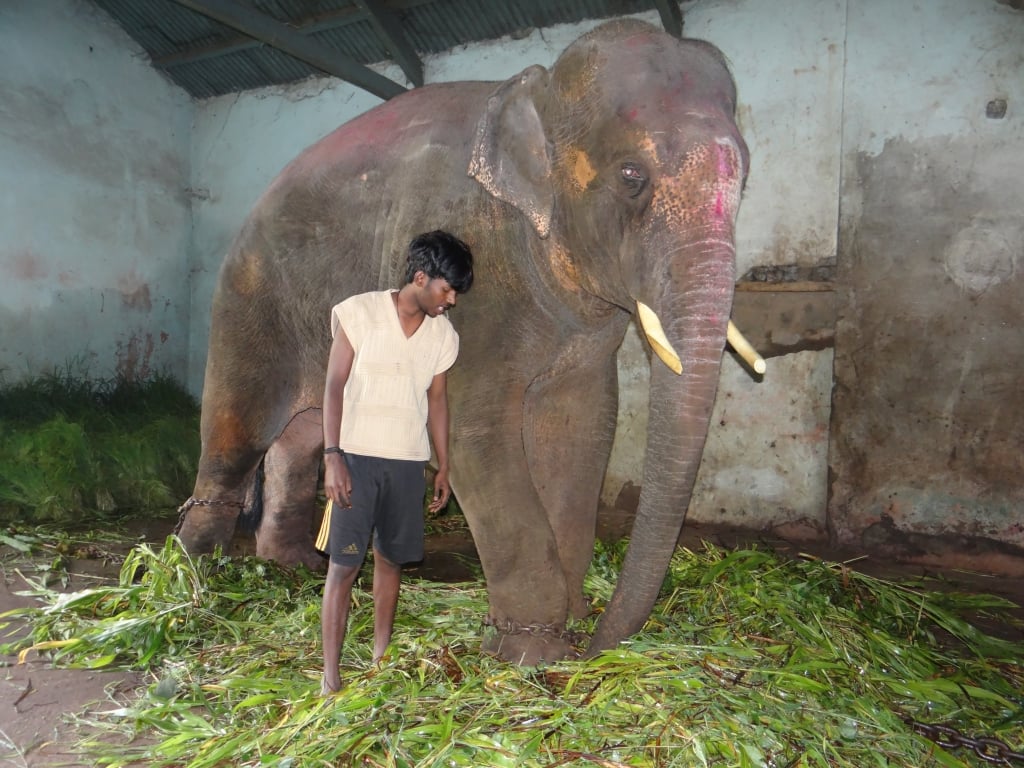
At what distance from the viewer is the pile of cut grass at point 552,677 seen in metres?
2.18

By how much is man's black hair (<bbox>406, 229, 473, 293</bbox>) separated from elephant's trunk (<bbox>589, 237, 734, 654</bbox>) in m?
0.59

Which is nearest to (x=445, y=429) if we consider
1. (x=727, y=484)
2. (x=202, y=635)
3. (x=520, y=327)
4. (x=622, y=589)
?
(x=520, y=327)

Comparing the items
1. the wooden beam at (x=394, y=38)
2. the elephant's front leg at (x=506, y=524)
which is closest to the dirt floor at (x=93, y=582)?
the elephant's front leg at (x=506, y=524)

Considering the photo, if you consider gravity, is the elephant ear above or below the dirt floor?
above

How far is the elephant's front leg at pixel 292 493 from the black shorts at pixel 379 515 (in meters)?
1.55

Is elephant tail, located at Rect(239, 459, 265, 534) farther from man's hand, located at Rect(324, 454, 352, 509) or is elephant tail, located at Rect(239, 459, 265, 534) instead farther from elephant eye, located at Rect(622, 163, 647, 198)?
elephant eye, located at Rect(622, 163, 647, 198)

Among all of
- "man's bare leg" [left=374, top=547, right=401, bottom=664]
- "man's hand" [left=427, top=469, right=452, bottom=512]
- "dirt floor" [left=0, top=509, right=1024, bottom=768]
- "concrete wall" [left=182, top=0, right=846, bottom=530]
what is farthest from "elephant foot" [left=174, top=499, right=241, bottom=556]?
Result: "concrete wall" [left=182, top=0, right=846, bottom=530]

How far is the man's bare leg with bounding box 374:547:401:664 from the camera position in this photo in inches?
109

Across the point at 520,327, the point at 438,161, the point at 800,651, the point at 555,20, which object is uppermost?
the point at 555,20

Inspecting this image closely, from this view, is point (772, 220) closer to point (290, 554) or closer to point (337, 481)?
point (290, 554)

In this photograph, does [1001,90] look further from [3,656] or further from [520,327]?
[3,656]

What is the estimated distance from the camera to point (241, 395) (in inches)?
147

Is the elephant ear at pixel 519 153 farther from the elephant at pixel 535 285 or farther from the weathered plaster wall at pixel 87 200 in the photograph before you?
the weathered plaster wall at pixel 87 200

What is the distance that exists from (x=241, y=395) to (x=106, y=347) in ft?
15.3
